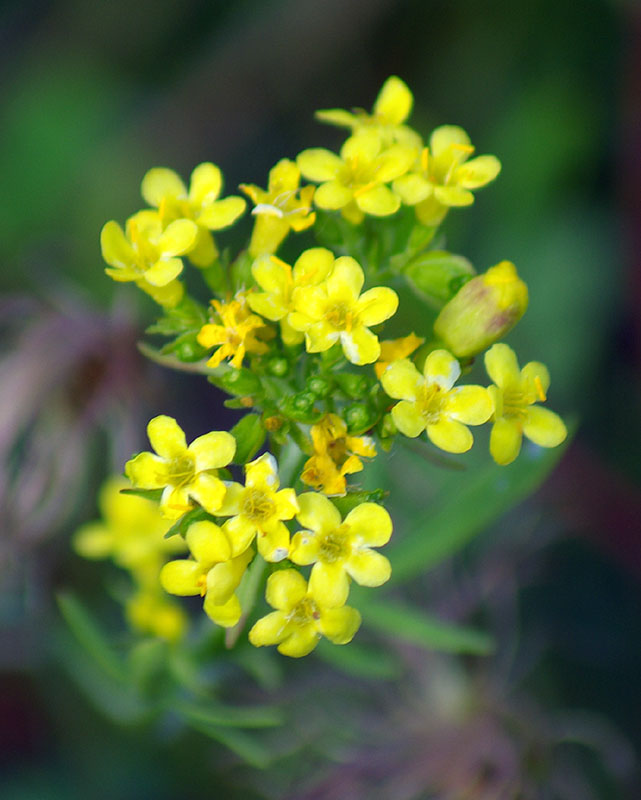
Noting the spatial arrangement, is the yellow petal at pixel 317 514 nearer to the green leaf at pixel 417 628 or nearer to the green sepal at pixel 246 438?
the green sepal at pixel 246 438

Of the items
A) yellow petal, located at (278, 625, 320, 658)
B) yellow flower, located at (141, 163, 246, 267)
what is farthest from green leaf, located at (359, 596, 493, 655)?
yellow flower, located at (141, 163, 246, 267)

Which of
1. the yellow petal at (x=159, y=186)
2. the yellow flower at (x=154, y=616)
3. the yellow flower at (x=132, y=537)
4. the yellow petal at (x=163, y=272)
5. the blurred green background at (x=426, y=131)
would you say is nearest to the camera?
the yellow petal at (x=163, y=272)

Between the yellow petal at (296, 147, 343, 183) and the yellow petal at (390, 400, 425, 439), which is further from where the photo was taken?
the yellow petal at (296, 147, 343, 183)

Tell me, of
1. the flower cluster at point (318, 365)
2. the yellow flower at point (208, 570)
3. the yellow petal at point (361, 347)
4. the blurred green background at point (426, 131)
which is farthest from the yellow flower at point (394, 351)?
the blurred green background at point (426, 131)

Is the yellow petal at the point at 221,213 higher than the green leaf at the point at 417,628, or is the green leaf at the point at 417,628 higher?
the yellow petal at the point at 221,213

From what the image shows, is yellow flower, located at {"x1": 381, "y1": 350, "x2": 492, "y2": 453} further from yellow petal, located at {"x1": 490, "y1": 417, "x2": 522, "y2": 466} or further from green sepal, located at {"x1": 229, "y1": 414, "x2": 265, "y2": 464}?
green sepal, located at {"x1": 229, "y1": 414, "x2": 265, "y2": 464}

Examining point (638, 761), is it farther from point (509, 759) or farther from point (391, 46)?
point (391, 46)

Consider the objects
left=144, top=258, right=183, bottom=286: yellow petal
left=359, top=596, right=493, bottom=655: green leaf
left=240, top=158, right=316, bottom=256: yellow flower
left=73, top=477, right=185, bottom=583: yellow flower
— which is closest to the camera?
left=144, top=258, right=183, bottom=286: yellow petal
